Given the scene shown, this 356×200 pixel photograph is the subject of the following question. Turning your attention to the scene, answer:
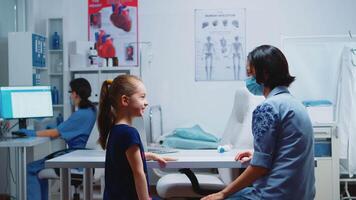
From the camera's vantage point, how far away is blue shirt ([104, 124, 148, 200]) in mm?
1791

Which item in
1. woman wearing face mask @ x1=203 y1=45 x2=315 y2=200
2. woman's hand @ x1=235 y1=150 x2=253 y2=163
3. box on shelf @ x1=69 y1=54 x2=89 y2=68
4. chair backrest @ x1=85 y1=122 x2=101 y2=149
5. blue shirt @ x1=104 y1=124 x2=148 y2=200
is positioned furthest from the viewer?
box on shelf @ x1=69 y1=54 x2=89 y2=68

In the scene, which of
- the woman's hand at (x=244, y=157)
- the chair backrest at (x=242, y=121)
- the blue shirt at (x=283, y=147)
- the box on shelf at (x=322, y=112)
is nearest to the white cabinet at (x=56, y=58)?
the chair backrest at (x=242, y=121)

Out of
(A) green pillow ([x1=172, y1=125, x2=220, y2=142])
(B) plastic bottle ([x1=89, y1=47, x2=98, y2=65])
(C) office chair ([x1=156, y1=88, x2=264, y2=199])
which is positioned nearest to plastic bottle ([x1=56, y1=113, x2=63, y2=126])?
(B) plastic bottle ([x1=89, y1=47, x2=98, y2=65])

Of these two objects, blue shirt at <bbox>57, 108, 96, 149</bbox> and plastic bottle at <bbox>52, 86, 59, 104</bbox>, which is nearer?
blue shirt at <bbox>57, 108, 96, 149</bbox>

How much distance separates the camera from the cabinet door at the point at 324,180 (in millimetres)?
3951

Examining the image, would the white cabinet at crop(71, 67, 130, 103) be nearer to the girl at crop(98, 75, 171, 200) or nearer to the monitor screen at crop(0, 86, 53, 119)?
the monitor screen at crop(0, 86, 53, 119)

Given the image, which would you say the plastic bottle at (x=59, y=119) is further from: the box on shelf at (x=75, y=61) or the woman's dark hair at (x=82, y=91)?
the woman's dark hair at (x=82, y=91)

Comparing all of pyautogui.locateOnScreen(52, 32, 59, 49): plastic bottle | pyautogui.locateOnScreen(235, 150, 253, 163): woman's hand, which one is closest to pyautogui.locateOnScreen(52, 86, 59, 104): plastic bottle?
pyautogui.locateOnScreen(52, 32, 59, 49): plastic bottle

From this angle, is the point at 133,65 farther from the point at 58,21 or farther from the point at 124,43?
the point at 58,21

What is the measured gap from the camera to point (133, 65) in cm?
489

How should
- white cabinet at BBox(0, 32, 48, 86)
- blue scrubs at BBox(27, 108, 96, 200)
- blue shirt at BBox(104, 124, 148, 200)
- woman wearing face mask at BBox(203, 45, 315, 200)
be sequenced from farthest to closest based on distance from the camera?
white cabinet at BBox(0, 32, 48, 86)
blue scrubs at BBox(27, 108, 96, 200)
blue shirt at BBox(104, 124, 148, 200)
woman wearing face mask at BBox(203, 45, 315, 200)

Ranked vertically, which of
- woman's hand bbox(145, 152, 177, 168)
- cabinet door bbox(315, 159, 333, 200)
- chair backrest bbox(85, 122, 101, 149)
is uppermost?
woman's hand bbox(145, 152, 177, 168)

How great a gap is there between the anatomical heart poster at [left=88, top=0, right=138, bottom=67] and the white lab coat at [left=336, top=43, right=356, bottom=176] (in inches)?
87.6

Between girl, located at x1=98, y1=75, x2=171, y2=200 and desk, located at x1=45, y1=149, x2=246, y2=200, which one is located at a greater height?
girl, located at x1=98, y1=75, x2=171, y2=200
